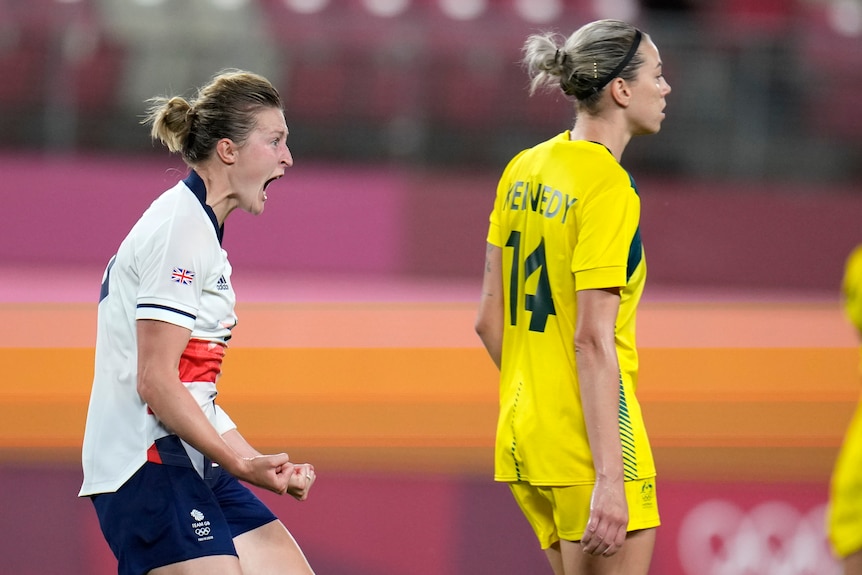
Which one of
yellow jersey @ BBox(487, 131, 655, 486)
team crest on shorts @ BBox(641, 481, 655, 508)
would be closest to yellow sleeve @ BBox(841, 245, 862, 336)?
yellow jersey @ BBox(487, 131, 655, 486)

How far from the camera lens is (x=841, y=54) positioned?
301 inches

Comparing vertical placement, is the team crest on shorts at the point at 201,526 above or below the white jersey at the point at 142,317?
below

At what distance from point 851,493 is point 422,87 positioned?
580 cm

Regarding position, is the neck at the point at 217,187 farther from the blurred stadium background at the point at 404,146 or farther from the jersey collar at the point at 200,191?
the blurred stadium background at the point at 404,146

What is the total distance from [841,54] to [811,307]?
6.65 ft

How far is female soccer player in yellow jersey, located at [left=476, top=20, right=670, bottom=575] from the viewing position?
87.4 inches

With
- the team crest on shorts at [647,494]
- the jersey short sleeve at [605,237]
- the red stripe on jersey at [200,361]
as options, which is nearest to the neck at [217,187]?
the red stripe on jersey at [200,361]

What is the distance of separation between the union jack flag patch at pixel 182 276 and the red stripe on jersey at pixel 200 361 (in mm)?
156

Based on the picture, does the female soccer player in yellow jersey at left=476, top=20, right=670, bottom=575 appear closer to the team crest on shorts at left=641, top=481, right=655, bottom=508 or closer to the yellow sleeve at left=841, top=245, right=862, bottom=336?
the team crest on shorts at left=641, top=481, right=655, bottom=508

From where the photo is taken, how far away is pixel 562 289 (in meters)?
2.31

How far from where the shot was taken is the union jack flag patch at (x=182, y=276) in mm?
2184

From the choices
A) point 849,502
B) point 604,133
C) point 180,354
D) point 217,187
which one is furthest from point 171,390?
point 849,502

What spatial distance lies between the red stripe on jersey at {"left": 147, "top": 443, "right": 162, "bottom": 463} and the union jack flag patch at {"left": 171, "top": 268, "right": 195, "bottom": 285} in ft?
1.12

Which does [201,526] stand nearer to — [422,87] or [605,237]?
[605,237]
